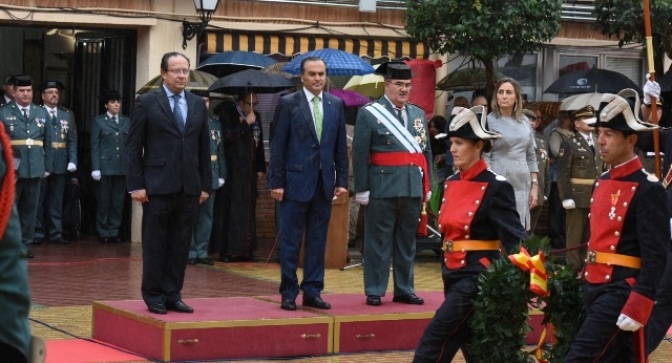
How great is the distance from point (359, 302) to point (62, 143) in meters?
7.22

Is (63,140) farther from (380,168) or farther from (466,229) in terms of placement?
(466,229)

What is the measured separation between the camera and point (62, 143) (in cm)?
→ 1652

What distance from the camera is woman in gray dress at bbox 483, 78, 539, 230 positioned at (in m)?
11.7

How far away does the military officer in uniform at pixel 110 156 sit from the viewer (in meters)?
16.9

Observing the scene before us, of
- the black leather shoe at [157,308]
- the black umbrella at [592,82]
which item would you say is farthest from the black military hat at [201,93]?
the black leather shoe at [157,308]

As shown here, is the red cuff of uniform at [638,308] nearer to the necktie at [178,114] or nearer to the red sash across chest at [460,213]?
the red sash across chest at [460,213]

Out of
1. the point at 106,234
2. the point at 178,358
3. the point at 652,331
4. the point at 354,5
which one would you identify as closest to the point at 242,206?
the point at 106,234

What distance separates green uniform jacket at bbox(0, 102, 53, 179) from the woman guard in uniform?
27.0ft

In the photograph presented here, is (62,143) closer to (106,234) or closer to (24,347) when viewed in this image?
(106,234)

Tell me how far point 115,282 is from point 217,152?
2.42 m

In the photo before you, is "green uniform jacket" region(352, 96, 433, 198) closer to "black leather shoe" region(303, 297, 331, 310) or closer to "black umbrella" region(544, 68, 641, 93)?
"black leather shoe" region(303, 297, 331, 310)

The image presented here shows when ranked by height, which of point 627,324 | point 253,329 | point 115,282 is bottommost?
point 115,282

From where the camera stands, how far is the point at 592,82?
57.8 ft

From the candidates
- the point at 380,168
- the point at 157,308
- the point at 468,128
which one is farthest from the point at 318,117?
the point at 468,128
